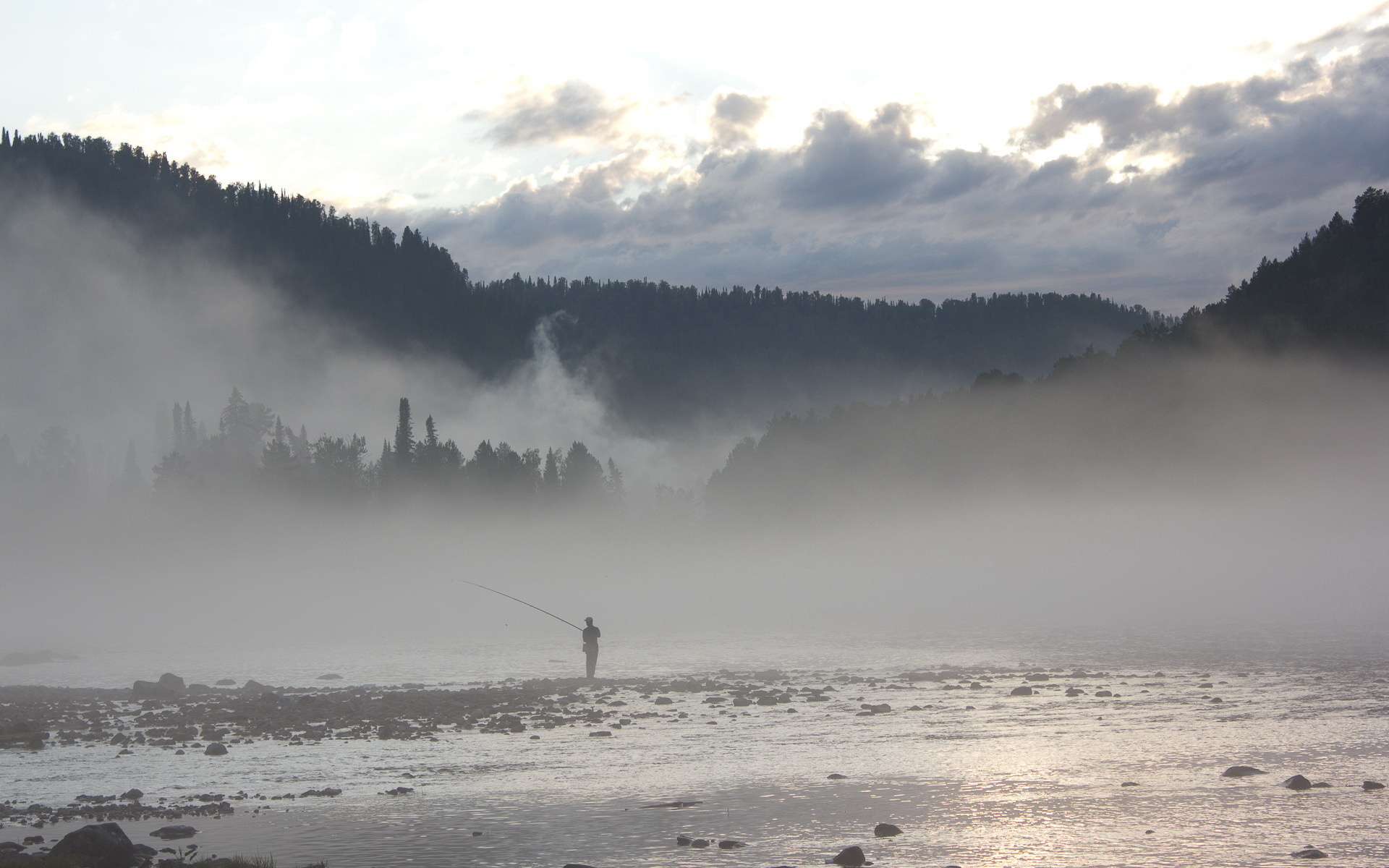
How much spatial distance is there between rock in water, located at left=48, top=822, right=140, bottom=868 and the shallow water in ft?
5.69

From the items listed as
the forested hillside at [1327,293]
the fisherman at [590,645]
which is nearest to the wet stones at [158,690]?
the fisherman at [590,645]

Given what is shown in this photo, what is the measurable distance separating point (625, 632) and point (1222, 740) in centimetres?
6431

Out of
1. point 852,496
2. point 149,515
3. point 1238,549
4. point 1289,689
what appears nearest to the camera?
point 1289,689

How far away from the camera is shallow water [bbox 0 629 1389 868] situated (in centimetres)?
1773

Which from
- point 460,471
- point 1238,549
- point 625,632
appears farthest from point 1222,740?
point 460,471

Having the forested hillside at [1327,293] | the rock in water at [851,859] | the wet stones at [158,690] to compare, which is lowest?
the wet stones at [158,690]

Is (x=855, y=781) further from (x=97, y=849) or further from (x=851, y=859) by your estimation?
(x=97, y=849)

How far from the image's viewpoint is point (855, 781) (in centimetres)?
2322

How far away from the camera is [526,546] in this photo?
19525cm

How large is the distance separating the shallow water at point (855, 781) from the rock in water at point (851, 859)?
0.39m

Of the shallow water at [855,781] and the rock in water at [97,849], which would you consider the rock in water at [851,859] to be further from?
the rock in water at [97,849]

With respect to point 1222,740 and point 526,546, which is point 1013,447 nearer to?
point 526,546

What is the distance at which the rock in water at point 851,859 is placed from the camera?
16.6 meters

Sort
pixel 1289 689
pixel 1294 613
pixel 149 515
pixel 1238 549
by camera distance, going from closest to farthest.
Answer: pixel 1289 689 → pixel 1294 613 → pixel 1238 549 → pixel 149 515
